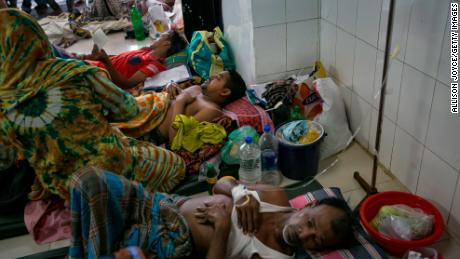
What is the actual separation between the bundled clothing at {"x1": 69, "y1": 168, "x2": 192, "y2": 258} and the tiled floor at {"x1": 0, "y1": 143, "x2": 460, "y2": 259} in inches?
26.9

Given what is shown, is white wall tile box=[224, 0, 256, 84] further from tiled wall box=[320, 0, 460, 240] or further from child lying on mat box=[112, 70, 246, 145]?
tiled wall box=[320, 0, 460, 240]

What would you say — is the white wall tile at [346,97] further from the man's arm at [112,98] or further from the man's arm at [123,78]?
the man's arm at [123,78]

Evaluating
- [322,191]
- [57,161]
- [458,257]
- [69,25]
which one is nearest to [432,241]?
[458,257]

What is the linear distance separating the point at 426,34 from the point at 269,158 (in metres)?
1.01

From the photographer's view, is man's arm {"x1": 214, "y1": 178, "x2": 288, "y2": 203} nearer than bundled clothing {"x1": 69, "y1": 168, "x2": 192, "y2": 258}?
No

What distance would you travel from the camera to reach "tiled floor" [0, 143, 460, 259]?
1.84 m

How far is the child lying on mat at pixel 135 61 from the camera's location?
2904 millimetres

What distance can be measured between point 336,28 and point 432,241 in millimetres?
1364

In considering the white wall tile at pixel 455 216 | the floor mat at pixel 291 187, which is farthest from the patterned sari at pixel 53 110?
the white wall tile at pixel 455 216

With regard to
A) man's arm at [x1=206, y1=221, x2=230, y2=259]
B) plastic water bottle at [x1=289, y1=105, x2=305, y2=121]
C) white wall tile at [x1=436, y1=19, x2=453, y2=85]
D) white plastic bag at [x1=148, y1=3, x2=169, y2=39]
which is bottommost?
man's arm at [x1=206, y1=221, x2=230, y2=259]

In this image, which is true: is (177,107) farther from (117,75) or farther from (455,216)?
(455,216)

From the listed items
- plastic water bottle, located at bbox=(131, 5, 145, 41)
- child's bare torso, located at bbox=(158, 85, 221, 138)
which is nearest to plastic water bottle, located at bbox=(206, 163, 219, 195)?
child's bare torso, located at bbox=(158, 85, 221, 138)

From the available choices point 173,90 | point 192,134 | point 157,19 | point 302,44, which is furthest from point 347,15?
point 157,19

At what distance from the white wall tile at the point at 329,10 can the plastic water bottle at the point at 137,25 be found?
219 cm
